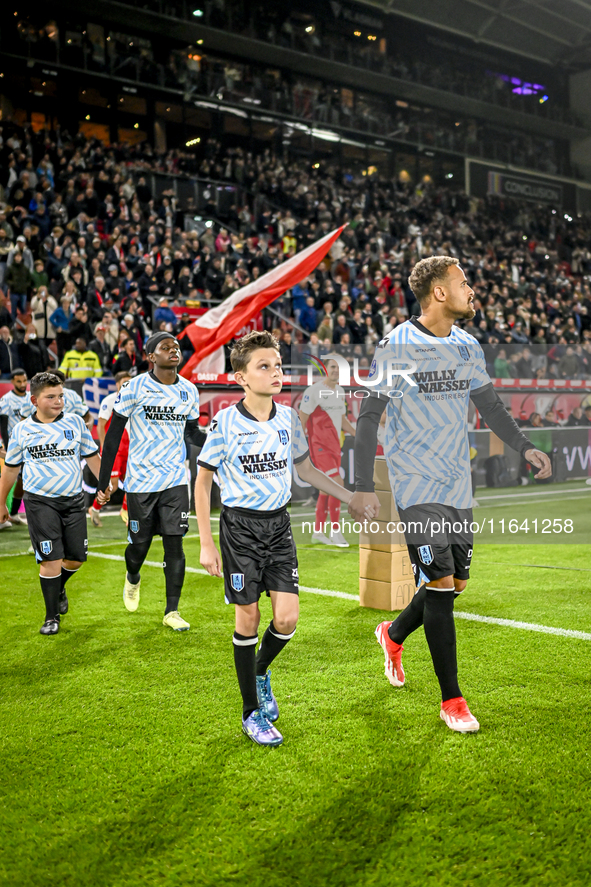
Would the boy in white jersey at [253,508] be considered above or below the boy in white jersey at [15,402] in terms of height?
below

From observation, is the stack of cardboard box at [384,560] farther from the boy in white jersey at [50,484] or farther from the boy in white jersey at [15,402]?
the boy in white jersey at [15,402]

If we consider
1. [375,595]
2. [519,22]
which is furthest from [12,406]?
[519,22]

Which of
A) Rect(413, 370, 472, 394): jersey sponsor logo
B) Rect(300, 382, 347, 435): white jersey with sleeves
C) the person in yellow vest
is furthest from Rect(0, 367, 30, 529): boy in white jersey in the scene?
Rect(413, 370, 472, 394): jersey sponsor logo

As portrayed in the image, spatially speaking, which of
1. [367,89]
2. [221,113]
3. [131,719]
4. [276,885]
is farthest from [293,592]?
[367,89]

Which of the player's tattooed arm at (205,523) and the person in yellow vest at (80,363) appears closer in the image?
the player's tattooed arm at (205,523)

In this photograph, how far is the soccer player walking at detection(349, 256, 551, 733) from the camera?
3738mm

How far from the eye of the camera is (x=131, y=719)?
405 cm

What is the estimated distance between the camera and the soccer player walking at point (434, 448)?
3.74 metres

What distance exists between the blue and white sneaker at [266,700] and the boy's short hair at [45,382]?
9.95ft

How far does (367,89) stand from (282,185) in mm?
12078

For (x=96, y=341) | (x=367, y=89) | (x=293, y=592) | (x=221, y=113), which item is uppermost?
(x=367, y=89)

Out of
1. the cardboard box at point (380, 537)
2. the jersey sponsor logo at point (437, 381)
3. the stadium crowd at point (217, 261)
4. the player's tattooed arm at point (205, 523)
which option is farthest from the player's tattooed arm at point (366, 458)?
the stadium crowd at point (217, 261)

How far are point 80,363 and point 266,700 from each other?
10229mm

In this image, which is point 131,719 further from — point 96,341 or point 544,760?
point 96,341
